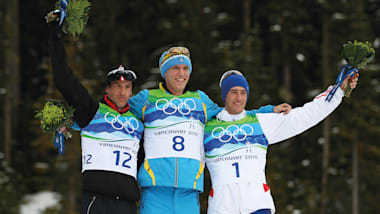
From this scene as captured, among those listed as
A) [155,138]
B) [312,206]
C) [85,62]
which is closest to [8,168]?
[85,62]

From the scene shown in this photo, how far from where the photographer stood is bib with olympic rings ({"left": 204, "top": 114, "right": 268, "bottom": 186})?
5.92 metres

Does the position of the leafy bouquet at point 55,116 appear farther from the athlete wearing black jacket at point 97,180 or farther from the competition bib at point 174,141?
the competition bib at point 174,141

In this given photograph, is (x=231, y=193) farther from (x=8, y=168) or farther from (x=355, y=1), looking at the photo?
(x=355, y=1)

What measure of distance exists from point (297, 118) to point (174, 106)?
4.54ft

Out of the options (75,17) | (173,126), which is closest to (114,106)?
(173,126)

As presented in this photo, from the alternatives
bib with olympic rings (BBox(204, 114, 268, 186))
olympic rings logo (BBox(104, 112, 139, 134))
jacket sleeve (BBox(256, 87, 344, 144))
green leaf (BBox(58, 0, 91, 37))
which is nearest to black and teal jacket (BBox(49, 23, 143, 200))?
olympic rings logo (BBox(104, 112, 139, 134))

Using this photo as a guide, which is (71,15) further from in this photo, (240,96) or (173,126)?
(240,96)

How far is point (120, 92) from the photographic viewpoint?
5.92m

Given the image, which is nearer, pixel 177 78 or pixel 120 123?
pixel 120 123

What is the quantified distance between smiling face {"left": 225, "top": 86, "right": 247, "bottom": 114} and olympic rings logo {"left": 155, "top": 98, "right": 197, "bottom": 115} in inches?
16.6

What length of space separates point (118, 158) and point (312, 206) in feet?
58.2

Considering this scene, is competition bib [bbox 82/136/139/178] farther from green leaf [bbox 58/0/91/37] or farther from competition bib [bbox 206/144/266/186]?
green leaf [bbox 58/0/91/37]

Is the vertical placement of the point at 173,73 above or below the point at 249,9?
below

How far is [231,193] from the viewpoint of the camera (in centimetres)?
583
